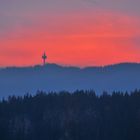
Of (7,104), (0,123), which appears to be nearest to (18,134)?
(0,123)

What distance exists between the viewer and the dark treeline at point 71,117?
115938 mm

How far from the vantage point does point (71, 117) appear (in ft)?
416

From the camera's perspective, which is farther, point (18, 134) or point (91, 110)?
point (91, 110)

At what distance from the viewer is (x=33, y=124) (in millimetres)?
122938

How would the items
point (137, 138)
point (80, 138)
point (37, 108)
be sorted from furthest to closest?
point (37, 108)
point (80, 138)
point (137, 138)

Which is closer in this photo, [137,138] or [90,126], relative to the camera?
[137,138]

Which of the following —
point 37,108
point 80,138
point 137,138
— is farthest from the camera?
point 37,108

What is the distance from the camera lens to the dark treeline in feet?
380

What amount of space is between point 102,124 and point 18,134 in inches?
464

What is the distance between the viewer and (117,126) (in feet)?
385

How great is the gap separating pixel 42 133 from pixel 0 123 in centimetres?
585

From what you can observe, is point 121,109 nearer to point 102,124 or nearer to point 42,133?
point 102,124

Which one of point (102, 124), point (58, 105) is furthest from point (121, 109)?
point (58, 105)

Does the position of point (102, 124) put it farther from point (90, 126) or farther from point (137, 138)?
point (137, 138)
